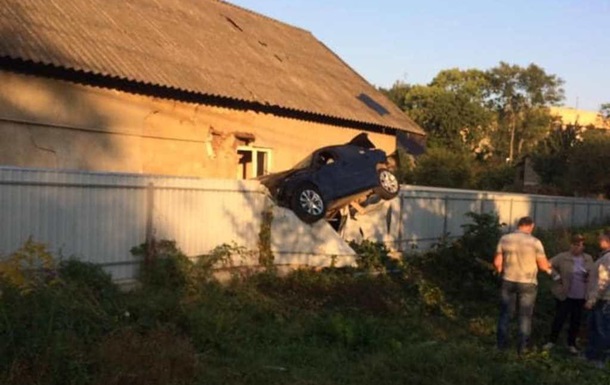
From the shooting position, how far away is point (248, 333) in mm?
8578

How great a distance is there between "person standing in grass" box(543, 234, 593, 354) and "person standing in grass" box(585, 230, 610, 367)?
0.81m

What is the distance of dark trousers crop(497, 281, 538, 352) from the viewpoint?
898cm

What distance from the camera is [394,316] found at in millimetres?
10945

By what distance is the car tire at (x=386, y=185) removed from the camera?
14470mm

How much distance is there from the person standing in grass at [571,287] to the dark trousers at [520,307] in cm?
141

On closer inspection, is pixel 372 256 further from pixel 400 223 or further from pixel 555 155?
pixel 555 155

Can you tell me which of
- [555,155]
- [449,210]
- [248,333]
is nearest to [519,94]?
[555,155]

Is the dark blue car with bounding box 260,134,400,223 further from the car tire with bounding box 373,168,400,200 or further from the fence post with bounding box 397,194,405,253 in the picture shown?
the fence post with bounding box 397,194,405,253

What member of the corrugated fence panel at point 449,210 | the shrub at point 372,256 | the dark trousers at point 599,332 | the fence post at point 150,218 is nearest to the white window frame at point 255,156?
the corrugated fence panel at point 449,210

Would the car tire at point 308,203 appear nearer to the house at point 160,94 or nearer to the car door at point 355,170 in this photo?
the car door at point 355,170

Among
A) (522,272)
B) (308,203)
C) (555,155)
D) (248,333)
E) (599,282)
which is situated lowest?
(248,333)

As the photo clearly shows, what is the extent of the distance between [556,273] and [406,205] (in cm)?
606

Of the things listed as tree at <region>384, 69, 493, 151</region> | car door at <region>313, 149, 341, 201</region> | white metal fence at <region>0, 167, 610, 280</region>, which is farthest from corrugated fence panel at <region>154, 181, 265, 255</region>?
tree at <region>384, 69, 493, 151</region>

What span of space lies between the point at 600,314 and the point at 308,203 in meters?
5.37
